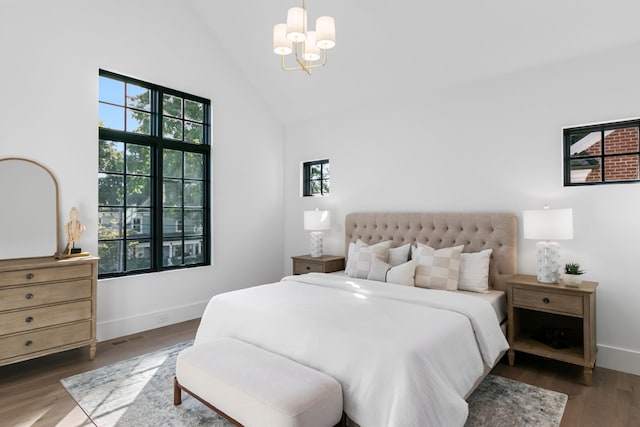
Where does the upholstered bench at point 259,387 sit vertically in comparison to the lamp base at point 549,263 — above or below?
below

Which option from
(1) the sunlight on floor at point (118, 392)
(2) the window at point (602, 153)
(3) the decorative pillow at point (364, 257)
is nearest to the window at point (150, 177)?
(1) the sunlight on floor at point (118, 392)

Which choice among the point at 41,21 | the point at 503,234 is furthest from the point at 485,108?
the point at 41,21

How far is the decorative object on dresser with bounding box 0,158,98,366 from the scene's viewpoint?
2893 mm

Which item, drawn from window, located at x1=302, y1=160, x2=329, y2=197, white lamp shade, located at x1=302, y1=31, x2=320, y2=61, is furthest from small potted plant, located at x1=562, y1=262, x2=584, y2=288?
window, located at x1=302, y1=160, x2=329, y2=197

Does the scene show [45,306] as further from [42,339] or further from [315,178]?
[315,178]

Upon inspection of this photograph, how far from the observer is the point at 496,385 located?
281cm

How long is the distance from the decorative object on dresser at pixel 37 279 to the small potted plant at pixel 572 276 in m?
3.99

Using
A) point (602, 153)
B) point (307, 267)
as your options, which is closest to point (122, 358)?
point (307, 267)

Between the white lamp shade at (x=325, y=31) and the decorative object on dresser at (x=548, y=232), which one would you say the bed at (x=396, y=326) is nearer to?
the decorative object on dresser at (x=548, y=232)

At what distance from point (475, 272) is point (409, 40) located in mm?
2366

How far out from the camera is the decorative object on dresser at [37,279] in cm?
289

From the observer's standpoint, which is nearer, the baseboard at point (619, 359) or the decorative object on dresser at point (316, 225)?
the baseboard at point (619, 359)

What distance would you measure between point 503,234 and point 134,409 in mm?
3347

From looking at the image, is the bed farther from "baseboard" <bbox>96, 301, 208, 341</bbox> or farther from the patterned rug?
"baseboard" <bbox>96, 301, 208, 341</bbox>
